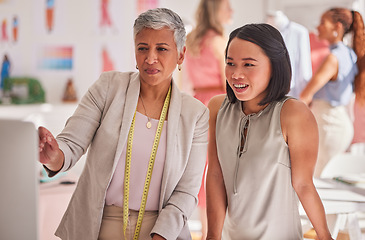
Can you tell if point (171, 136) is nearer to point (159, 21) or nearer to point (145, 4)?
point (159, 21)

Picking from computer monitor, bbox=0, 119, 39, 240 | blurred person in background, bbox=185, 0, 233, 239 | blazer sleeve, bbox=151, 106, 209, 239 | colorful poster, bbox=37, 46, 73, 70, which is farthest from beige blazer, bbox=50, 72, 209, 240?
colorful poster, bbox=37, 46, 73, 70

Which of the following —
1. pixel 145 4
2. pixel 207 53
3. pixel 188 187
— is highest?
pixel 145 4

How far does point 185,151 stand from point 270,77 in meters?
0.42

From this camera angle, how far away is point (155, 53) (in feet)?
5.52

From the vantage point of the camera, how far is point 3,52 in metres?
5.52

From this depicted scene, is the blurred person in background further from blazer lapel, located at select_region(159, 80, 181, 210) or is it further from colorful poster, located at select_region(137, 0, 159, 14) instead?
blazer lapel, located at select_region(159, 80, 181, 210)

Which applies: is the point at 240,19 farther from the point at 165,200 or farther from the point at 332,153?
the point at 165,200

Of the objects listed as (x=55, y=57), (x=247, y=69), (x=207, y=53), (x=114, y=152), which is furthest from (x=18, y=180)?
(x=55, y=57)

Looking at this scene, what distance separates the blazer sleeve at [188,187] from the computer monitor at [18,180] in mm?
687

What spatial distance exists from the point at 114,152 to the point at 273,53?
0.68 metres

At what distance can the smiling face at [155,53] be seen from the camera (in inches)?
66.2

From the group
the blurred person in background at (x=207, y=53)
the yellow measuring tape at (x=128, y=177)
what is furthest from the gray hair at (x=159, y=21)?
the blurred person in background at (x=207, y=53)

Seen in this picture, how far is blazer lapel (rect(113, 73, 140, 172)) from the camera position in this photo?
5.44 feet

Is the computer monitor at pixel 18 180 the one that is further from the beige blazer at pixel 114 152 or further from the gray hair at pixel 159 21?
the gray hair at pixel 159 21
